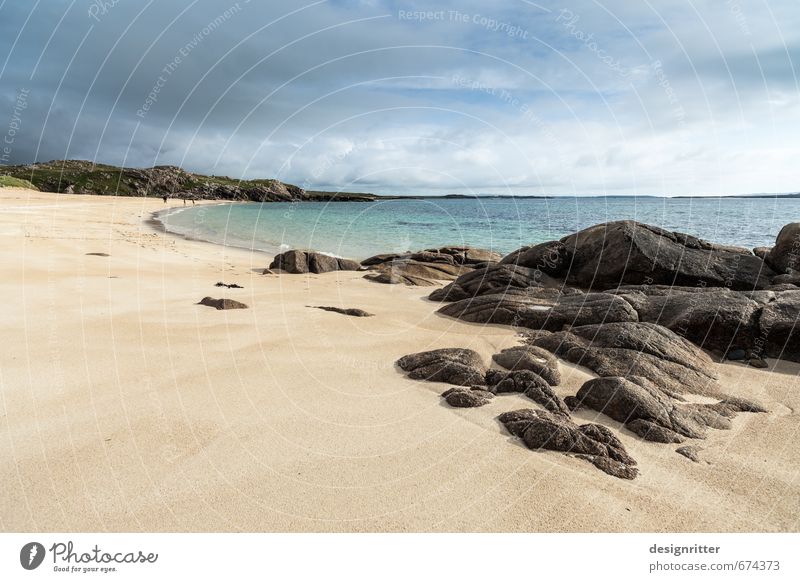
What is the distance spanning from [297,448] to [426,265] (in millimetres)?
16929

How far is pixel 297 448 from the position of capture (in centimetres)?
474

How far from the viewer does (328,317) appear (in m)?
10.2

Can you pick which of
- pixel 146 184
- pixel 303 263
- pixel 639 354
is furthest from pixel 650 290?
pixel 146 184

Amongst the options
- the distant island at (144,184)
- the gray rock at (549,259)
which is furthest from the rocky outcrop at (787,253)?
the distant island at (144,184)

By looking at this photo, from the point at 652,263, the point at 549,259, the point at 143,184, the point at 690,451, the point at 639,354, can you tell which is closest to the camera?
the point at 690,451

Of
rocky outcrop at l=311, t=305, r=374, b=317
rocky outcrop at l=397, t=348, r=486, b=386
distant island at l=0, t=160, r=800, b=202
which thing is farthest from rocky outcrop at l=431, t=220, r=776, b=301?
distant island at l=0, t=160, r=800, b=202

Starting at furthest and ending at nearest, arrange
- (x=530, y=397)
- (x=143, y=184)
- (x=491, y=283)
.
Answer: (x=143, y=184) < (x=491, y=283) < (x=530, y=397)

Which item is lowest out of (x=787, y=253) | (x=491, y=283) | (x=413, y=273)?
(x=413, y=273)

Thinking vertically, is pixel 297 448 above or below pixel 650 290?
below

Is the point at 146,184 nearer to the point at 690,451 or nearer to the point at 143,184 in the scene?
the point at 143,184

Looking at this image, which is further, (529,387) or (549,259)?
(549,259)

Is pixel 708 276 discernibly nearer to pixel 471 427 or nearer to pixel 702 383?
pixel 702 383

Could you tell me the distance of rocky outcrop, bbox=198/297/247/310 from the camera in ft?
34.1

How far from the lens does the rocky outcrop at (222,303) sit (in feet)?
34.1
